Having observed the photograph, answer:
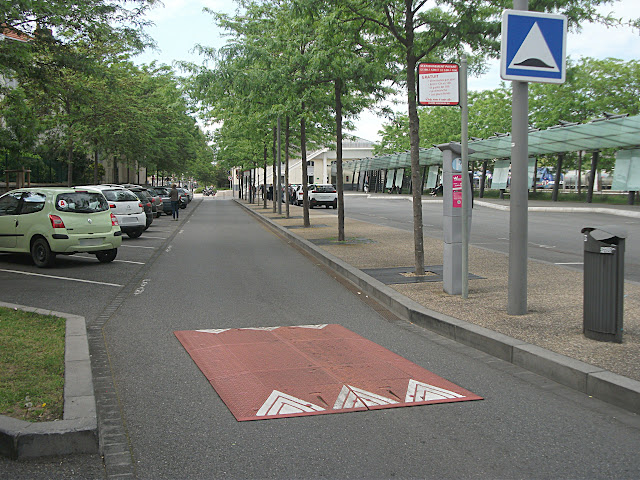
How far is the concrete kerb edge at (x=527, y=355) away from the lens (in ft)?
16.3

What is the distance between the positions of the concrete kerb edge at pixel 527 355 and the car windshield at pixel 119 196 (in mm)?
13145

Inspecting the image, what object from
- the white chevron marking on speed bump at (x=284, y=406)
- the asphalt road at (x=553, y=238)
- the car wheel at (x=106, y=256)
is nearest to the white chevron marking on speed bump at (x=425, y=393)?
the white chevron marking on speed bump at (x=284, y=406)

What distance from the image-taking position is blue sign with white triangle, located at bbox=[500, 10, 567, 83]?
7090 millimetres

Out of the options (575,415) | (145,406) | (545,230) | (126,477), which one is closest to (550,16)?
(575,415)

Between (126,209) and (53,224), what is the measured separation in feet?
24.7

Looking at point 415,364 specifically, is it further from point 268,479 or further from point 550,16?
point 550,16

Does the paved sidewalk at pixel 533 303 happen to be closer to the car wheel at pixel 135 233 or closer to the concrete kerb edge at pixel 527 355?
the concrete kerb edge at pixel 527 355

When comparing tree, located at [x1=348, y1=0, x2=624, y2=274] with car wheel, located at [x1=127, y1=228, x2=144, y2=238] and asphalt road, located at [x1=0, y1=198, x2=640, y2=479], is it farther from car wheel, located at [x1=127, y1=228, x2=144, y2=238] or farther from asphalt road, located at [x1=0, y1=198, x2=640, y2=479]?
car wheel, located at [x1=127, y1=228, x2=144, y2=238]

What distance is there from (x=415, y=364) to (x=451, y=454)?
207 centimetres

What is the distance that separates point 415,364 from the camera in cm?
612

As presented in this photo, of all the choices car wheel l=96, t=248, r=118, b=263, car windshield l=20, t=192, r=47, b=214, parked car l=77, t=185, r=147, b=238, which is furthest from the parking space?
parked car l=77, t=185, r=147, b=238

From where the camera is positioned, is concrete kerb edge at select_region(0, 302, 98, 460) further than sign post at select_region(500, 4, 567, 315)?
No

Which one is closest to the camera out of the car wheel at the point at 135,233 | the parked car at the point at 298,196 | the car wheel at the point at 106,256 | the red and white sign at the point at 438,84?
the red and white sign at the point at 438,84

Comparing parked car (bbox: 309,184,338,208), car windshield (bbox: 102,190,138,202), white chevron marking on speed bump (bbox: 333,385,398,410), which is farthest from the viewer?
parked car (bbox: 309,184,338,208)
